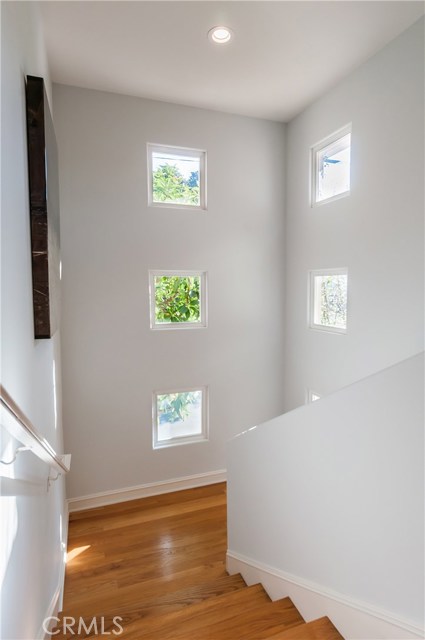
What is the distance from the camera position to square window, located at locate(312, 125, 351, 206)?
322 centimetres

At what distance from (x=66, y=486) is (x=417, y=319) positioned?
3371 millimetres

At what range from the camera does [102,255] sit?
3338mm

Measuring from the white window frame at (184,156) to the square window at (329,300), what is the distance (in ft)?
4.58

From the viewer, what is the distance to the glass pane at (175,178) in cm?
355

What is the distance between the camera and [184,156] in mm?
3609

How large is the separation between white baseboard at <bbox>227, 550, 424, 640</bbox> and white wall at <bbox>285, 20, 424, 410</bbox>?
1.66 m

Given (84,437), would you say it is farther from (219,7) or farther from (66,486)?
(219,7)

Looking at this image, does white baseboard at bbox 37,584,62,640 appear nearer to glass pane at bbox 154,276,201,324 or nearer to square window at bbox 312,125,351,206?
glass pane at bbox 154,276,201,324

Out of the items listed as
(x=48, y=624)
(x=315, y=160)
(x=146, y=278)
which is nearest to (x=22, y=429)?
(x=48, y=624)

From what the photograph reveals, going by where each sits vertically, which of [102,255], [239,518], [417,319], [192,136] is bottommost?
[239,518]

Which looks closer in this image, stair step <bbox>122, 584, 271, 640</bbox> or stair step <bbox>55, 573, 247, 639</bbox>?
stair step <bbox>122, 584, 271, 640</bbox>

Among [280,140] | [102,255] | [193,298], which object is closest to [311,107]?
[280,140]

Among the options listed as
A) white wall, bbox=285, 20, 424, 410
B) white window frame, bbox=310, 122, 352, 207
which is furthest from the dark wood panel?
white window frame, bbox=310, 122, 352, 207

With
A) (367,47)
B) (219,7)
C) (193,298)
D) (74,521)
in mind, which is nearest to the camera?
(219,7)
